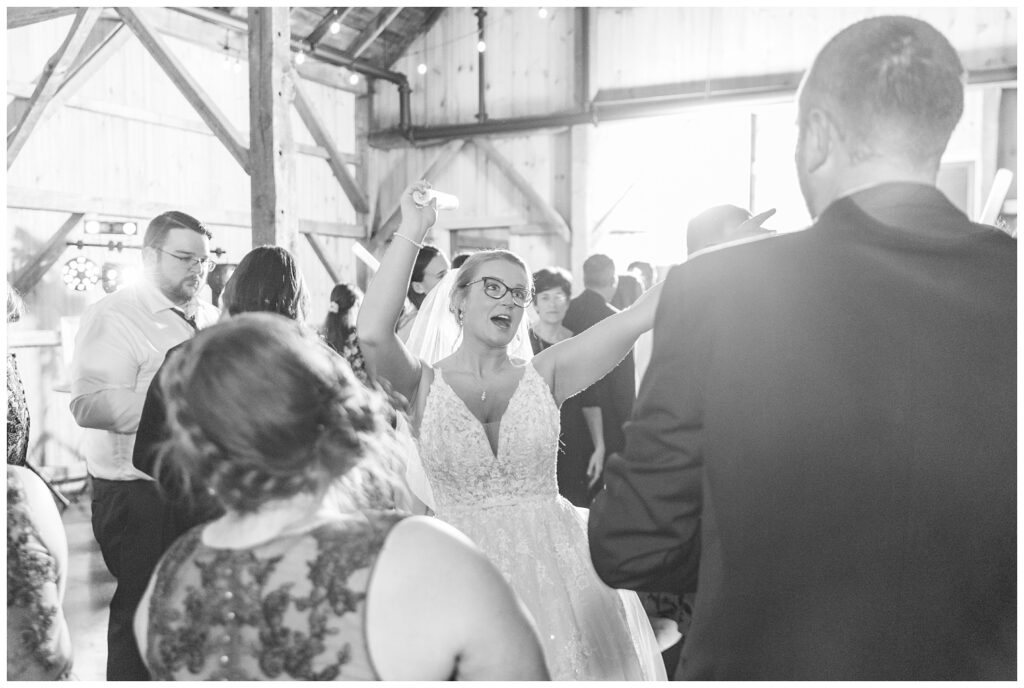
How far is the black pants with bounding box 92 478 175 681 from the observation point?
2.60 m

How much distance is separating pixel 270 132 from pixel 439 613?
13.0 feet

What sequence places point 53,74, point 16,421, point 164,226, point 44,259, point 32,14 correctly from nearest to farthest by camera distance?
point 16,421, point 164,226, point 32,14, point 53,74, point 44,259

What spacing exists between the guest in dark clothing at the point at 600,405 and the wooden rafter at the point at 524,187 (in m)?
5.42

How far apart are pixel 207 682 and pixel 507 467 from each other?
1.34m

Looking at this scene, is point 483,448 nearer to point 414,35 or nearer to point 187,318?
point 187,318

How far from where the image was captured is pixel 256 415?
3.33ft

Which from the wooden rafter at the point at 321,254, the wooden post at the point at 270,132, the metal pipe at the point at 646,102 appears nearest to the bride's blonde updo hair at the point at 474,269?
the wooden post at the point at 270,132

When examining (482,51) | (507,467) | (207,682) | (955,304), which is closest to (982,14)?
(482,51)

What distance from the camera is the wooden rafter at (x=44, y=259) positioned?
277 inches

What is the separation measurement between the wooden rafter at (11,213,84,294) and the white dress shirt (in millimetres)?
4894

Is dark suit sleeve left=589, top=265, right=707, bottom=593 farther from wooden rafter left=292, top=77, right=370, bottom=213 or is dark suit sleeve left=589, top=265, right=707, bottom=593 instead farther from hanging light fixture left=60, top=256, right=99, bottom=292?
wooden rafter left=292, top=77, right=370, bottom=213

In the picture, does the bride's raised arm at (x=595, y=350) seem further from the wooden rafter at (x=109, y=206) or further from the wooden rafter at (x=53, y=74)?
the wooden rafter at (x=53, y=74)

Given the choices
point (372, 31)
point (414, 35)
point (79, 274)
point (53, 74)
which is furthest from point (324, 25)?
point (79, 274)
